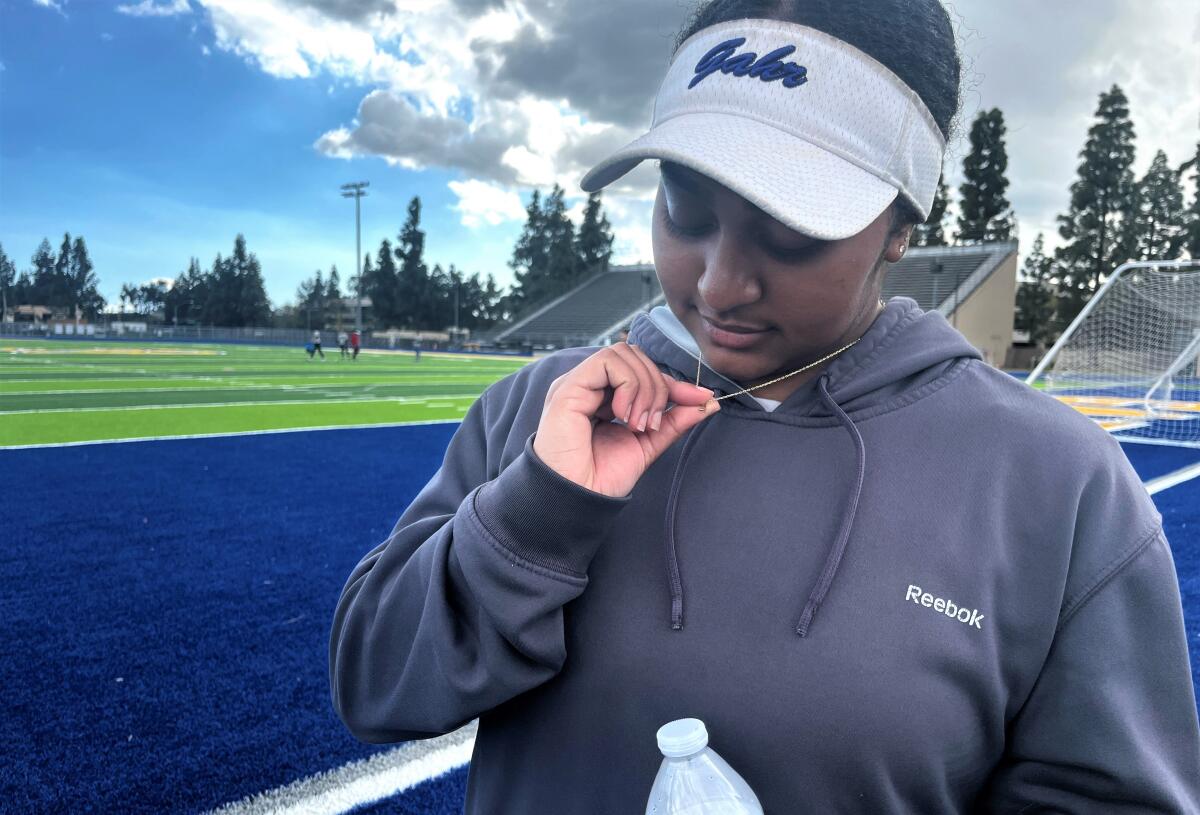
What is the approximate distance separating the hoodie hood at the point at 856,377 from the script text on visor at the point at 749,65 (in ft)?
1.05

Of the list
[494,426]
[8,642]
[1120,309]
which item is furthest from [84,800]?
[1120,309]

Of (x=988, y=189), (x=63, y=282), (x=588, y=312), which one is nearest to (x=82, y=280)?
(x=63, y=282)

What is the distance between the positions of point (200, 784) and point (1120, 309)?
1285cm

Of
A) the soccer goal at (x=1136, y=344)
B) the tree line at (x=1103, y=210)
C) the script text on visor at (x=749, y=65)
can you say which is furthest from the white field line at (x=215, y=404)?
the tree line at (x=1103, y=210)

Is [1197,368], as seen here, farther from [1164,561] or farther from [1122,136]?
[1122,136]

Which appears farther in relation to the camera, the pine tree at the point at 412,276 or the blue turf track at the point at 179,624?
the pine tree at the point at 412,276

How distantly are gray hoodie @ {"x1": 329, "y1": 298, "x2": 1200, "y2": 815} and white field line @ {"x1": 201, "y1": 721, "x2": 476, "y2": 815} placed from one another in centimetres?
147

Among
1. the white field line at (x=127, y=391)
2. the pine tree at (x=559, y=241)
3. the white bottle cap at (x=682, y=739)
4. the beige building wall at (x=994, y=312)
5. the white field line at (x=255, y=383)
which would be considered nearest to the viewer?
the white bottle cap at (x=682, y=739)

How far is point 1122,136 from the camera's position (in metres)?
43.6

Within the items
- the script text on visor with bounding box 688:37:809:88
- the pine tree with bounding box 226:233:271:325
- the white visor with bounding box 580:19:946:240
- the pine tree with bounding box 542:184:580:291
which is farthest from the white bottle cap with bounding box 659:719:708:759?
the pine tree with bounding box 226:233:271:325

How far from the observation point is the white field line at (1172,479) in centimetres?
727

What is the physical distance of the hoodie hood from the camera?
1.11m

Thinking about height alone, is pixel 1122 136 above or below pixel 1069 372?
above

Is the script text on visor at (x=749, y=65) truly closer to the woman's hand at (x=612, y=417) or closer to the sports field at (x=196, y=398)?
the woman's hand at (x=612, y=417)
